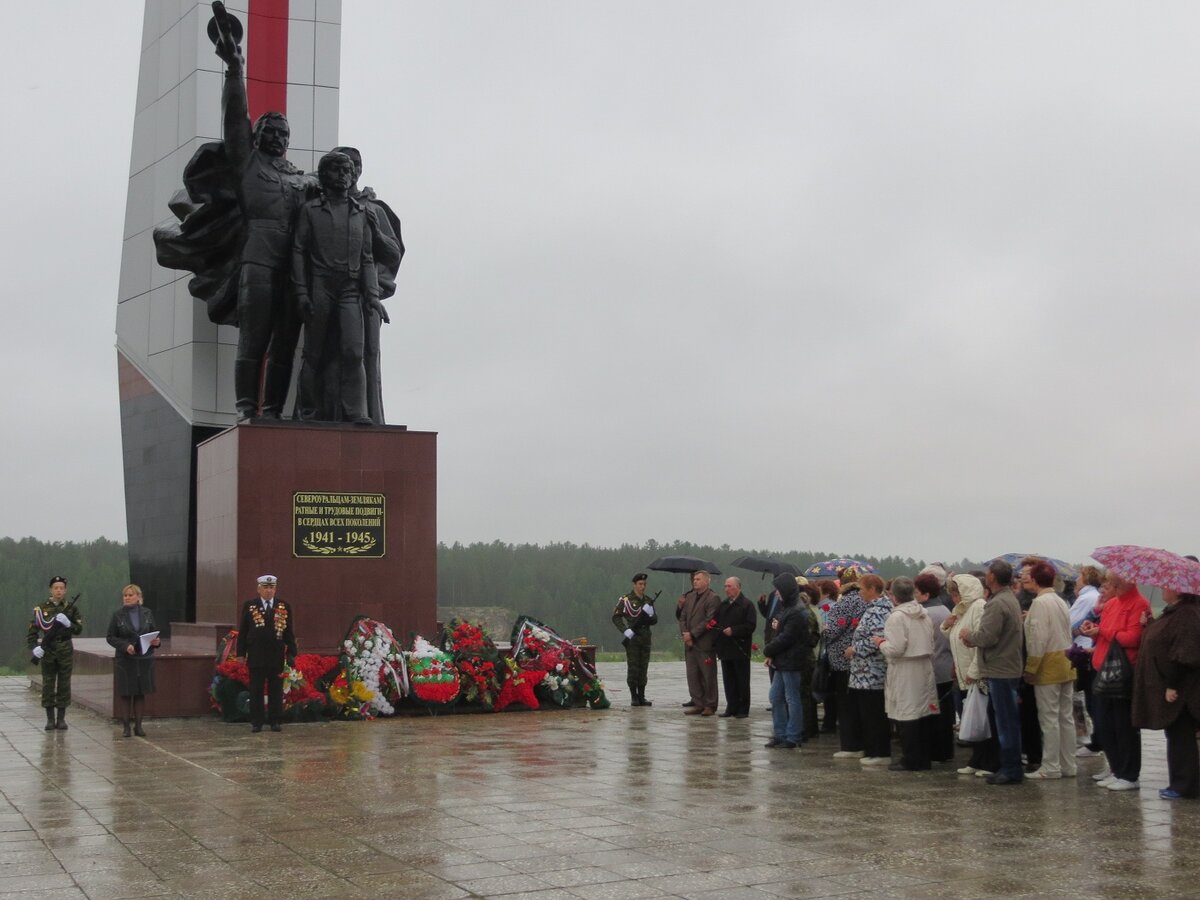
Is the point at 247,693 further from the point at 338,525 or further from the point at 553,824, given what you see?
the point at 553,824

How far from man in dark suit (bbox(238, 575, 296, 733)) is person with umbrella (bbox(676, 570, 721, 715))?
404cm

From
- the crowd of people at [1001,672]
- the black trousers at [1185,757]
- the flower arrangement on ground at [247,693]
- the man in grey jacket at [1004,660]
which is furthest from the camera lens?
the flower arrangement on ground at [247,693]

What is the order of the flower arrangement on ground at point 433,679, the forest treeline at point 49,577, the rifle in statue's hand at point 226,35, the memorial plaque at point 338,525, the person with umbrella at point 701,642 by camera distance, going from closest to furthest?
1. the flower arrangement on ground at point 433,679
2. the person with umbrella at point 701,642
3. the memorial plaque at point 338,525
4. the rifle in statue's hand at point 226,35
5. the forest treeline at point 49,577

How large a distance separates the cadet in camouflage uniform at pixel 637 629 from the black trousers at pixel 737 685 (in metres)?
1.38

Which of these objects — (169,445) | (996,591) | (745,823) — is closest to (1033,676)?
(996,591)

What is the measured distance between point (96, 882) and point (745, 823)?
311cm

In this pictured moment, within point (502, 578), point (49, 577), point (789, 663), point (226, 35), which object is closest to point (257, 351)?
point (226, 35)

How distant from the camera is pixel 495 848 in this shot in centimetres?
617

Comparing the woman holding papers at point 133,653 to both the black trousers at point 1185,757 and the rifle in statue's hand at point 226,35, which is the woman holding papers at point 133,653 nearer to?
the rifle in statue's hand at point 226,35

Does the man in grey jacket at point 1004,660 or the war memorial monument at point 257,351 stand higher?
the war memorial monument at point 257,351

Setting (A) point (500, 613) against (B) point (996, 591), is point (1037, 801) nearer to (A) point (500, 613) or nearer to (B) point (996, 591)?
(B) point (996, 591)

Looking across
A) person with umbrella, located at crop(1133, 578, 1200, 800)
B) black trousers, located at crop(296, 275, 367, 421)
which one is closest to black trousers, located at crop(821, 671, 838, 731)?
person with umbrella, located at crop(1133, 578, 1200, 800)

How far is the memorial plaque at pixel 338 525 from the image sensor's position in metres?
13.9

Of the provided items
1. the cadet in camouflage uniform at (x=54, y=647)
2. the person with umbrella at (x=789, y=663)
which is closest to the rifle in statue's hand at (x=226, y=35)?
the cadet in camouflage uniform at (x=54, y=647)
